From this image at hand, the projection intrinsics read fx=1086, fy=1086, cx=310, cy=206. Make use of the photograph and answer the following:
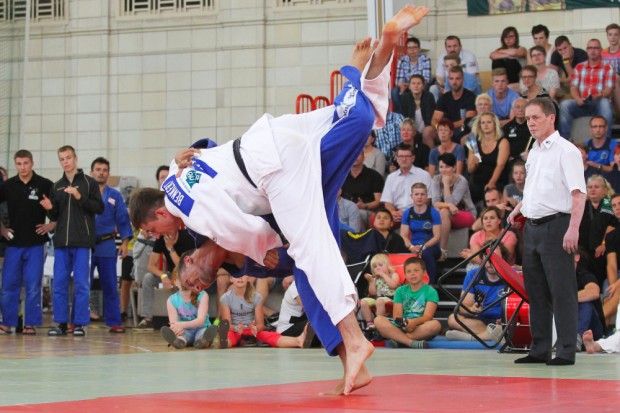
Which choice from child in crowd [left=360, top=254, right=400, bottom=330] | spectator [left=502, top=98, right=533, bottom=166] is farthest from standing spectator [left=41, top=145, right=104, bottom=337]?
spectator [left=502, top=98, right=533, bottom=166]

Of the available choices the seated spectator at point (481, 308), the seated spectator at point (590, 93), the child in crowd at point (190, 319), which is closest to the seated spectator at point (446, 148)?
the seated spectator at point (590, 93)

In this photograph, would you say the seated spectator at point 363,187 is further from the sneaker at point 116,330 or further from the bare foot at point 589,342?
the bare foot at point 589,342

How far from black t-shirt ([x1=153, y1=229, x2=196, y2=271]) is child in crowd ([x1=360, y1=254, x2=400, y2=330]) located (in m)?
2.21

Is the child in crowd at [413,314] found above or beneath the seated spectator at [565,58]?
beneath

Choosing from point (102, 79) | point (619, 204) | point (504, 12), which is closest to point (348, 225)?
point (619, 204)

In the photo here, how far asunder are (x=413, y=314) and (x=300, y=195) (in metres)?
5.72

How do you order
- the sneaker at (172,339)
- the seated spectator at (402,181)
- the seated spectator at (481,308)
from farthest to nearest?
the seated spectator at (402,181), the seated spectator at (481,308), the sneaker at (172,339)

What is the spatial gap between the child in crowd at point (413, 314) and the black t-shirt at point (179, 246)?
2770 millimetres

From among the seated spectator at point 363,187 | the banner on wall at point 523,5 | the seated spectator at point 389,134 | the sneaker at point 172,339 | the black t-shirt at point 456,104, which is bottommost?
the sneaker at point 172,339

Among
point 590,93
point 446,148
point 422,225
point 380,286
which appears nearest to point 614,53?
point 590,93

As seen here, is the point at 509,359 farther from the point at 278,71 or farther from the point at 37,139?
the point at 37,139

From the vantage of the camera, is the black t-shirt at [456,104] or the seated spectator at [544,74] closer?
the seated spectator at [544,74]

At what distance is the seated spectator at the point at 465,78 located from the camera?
47.3 ft

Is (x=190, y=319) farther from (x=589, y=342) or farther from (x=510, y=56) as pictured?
(x=510, y=56)
